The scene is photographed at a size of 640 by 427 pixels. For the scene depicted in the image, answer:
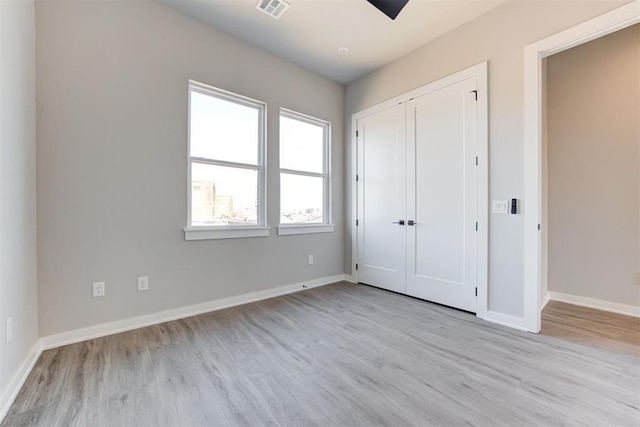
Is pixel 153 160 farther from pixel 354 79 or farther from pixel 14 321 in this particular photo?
pixel 354 79

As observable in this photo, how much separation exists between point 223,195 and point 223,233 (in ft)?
1.38

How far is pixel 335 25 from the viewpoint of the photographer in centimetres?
285

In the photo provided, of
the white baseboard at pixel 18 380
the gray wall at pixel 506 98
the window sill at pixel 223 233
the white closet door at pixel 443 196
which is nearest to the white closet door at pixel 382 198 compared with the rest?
the white closet door at pixel 443 196

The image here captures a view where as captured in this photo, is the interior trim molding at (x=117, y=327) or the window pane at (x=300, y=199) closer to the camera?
the interior trim molding at (x=117, y=327)

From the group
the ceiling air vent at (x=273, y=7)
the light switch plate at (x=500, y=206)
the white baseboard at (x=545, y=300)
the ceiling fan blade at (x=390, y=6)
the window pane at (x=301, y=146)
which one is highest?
the ceiling air vent at (x=273, y=7)

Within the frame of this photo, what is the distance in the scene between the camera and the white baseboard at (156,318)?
212cm

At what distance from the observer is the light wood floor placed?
4.53 ft

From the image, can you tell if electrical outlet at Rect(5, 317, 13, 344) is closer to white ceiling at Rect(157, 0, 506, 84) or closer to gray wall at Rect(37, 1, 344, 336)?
gray wall at Rect(37, 1, 344, 336)

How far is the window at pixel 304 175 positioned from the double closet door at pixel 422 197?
0.51 metres

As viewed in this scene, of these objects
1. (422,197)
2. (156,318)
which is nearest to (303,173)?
(422,197)

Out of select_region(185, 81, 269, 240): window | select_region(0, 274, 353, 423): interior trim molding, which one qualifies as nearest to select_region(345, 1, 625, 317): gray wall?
select_region(0, 274, 353, 423): interior trim molding

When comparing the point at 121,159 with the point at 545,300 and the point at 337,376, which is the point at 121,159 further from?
the point at 545,300

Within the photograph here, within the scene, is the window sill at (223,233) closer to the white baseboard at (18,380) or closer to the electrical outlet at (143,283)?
the electrical outlet at (143,283)

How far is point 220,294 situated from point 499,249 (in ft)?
9.24
